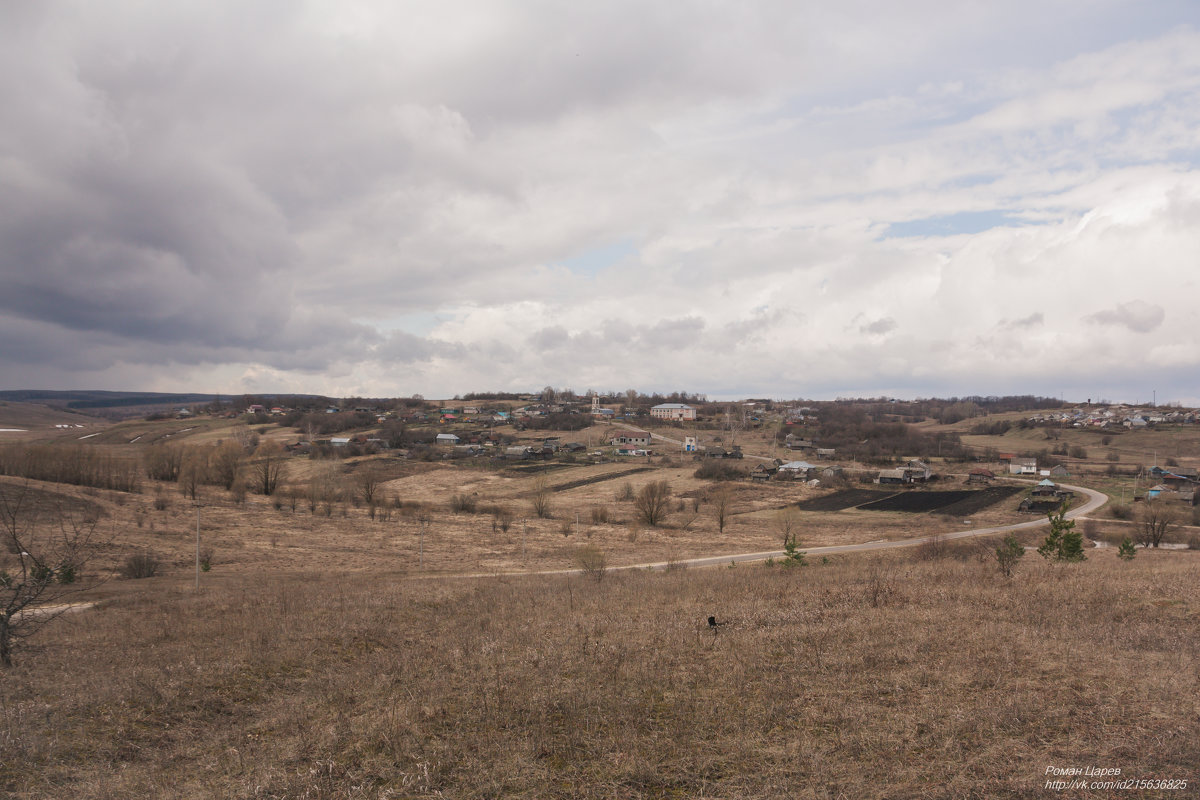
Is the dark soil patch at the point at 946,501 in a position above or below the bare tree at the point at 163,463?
below

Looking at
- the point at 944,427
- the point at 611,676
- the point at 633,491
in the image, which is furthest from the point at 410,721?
the point at 944,427

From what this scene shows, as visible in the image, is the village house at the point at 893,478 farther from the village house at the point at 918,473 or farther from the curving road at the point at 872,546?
the curving road at the point at 872,546

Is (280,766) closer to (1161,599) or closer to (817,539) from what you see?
(1161,599)

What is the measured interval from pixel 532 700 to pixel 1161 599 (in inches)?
629

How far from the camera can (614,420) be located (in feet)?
602

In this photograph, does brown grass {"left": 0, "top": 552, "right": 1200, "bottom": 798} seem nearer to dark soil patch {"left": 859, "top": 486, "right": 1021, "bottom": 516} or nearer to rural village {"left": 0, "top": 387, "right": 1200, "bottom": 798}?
rural village {"left": 0, "top": 387, "right": 1200, "bottom": 798}

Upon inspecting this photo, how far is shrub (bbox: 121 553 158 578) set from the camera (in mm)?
29953

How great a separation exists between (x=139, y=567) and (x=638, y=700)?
3226 cm

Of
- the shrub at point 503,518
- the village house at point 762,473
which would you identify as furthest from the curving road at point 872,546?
the village house at point 762,473

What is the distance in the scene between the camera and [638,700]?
9.38m

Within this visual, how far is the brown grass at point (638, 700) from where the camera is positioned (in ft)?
23.1

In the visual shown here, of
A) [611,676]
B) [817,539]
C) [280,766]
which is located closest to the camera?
[280,766]

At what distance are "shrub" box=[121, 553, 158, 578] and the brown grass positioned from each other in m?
16.2

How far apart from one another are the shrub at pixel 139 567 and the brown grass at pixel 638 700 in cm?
1624
